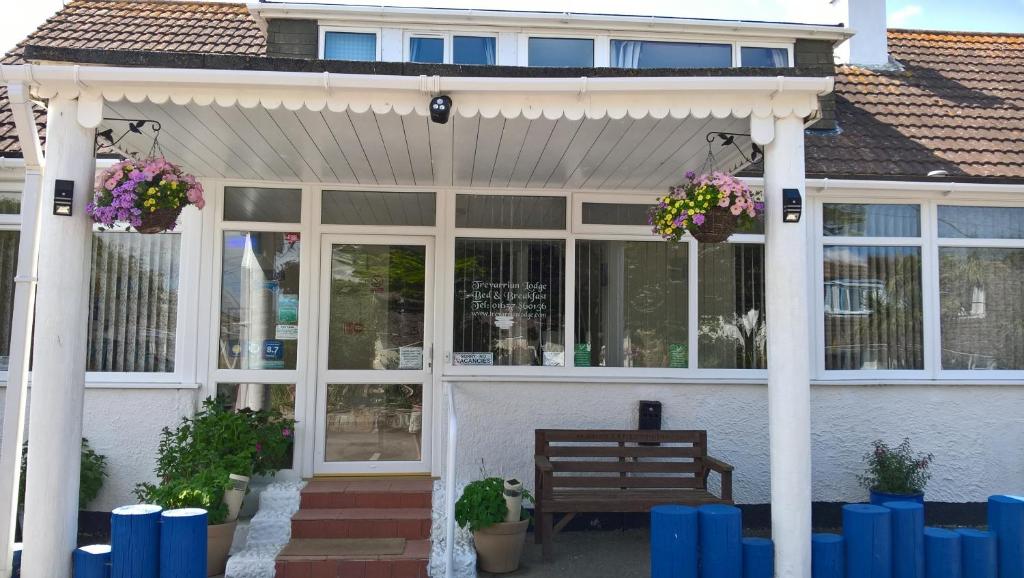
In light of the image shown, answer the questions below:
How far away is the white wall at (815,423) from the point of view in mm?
6730

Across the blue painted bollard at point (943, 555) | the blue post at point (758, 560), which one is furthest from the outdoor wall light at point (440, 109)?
the blue painted bollard at point (943, 555)

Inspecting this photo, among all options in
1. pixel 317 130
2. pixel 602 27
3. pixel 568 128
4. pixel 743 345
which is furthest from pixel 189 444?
pixel 602 27

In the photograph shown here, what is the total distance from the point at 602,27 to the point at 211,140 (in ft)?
14.4

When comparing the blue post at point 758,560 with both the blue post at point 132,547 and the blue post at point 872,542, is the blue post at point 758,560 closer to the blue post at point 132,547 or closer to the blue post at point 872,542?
the blue post at point 872,542

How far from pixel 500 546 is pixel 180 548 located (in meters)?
2.16

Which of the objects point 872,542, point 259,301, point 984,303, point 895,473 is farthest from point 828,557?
point 259,301

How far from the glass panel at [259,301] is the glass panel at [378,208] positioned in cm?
41

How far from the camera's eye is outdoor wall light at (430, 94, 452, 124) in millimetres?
4441

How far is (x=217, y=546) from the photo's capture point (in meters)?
5.36

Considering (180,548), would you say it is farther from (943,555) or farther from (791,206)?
(943,555)

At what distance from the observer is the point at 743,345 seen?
7113 millimetres

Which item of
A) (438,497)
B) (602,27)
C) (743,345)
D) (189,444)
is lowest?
(438,497)

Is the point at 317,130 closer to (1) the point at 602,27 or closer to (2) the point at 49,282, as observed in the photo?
(2) the point at 49,282

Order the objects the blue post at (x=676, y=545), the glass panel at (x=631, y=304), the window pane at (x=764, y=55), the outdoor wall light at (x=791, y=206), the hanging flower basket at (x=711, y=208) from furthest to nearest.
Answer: the window pane at (x=764, y=55)
the glass panel at (x=631, y=304)
the hanging flower basket at (x=711, y=208)
the outdoor wall light at (x=791, y=206)
the blue post at (x=676, y=545)
